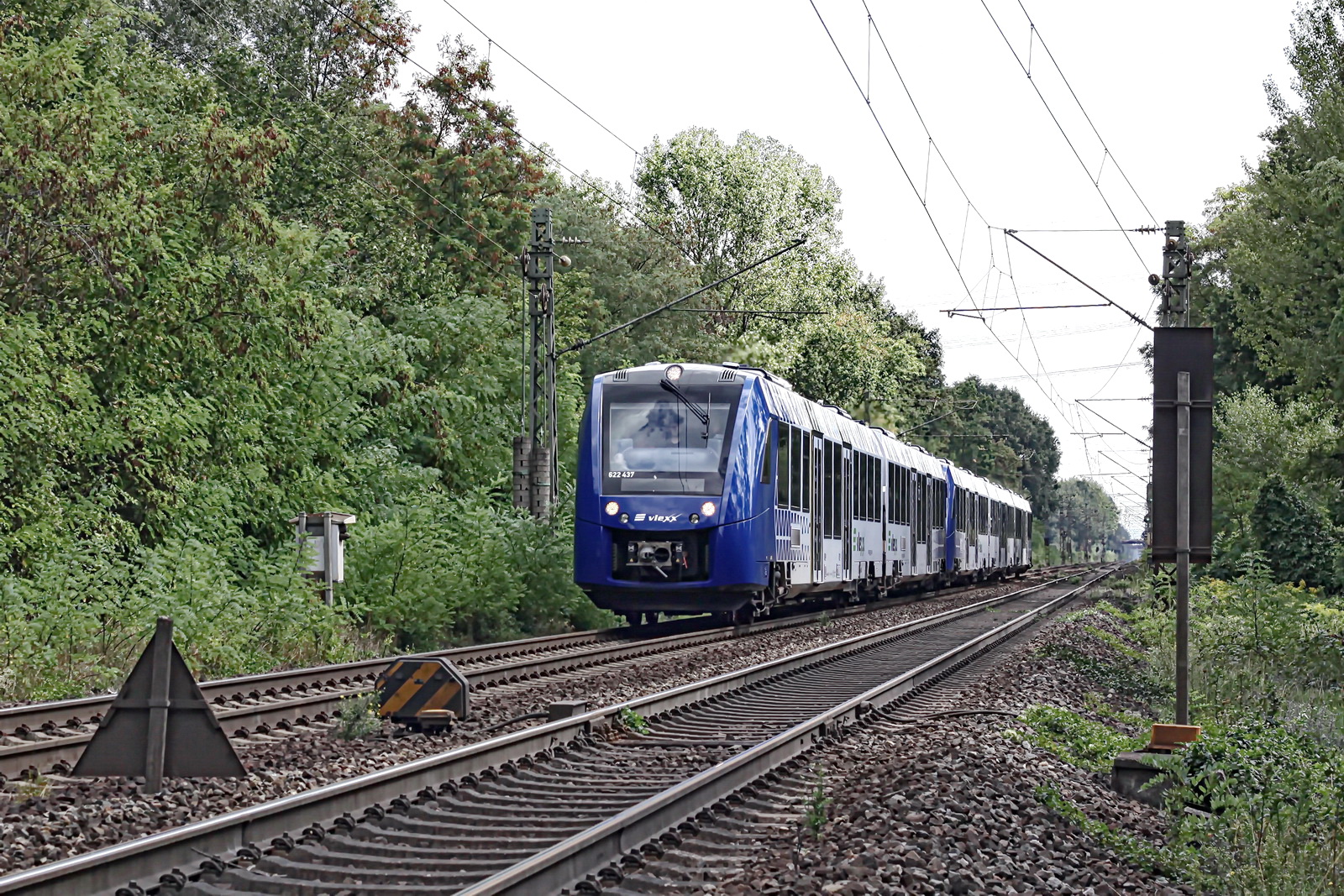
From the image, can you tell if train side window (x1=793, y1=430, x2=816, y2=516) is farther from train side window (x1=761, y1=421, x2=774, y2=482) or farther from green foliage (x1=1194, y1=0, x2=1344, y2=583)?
green foliage (x1=1194, y1=0, x2=1344, y2=583)

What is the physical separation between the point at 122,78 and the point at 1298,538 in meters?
22.7

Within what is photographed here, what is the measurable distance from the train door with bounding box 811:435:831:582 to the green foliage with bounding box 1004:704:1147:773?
1160 cm

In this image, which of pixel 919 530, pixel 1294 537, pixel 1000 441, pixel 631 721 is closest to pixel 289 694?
pixel 631 721

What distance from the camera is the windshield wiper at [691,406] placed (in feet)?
65.1

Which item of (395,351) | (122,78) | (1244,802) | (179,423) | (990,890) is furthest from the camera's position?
(395,351)

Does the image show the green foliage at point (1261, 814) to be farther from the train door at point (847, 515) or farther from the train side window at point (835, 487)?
the train door at point (847, 515)

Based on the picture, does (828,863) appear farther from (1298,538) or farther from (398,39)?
Result: (398,39)

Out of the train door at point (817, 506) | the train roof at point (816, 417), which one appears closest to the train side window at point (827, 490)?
the train door at point (817, 506)

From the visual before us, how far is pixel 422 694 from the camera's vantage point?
10.6m

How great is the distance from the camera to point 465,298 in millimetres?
30062

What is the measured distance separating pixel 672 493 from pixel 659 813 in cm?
1250

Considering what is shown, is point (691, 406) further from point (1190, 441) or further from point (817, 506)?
point (1190, 441)

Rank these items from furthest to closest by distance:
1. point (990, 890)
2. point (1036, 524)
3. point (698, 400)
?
1. point (1036, 524)
2. point (698, 400)
3. point (990, 890)

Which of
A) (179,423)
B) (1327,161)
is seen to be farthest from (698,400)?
(1327,161)
